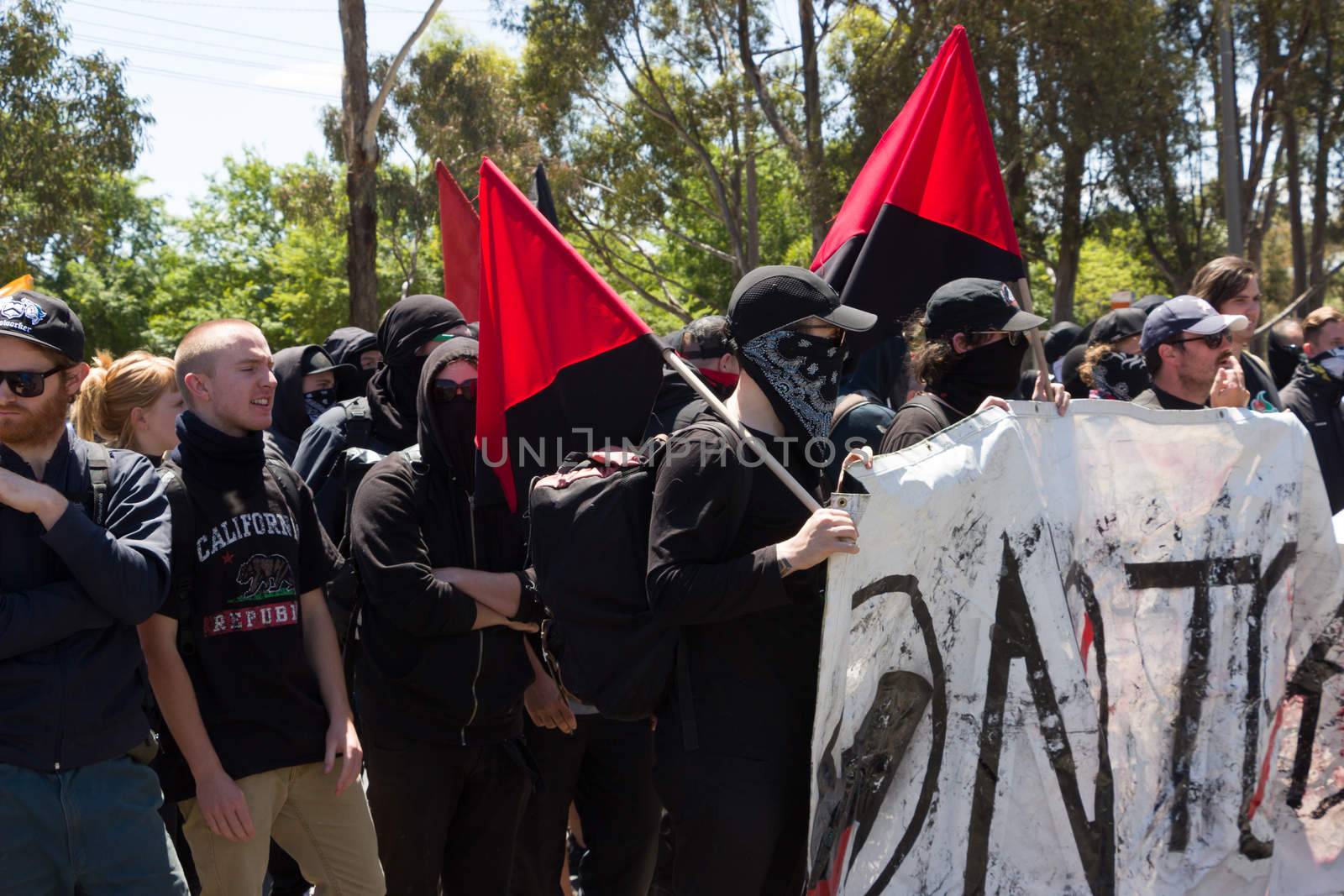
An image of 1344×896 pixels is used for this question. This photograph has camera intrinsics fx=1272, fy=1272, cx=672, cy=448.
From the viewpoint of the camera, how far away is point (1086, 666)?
3209 mm

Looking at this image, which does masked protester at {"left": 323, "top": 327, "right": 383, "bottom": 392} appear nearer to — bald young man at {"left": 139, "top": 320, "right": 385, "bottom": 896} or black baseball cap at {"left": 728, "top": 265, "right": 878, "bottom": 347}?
bald young man at {"left": 139, "top": 320, "right": 385, "bottom": 896}

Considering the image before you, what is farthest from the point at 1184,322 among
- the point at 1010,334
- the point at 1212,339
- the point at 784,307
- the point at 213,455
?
the point at 213,455

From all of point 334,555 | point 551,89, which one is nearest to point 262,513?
point 334,555

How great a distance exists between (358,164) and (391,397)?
11852 millimetres

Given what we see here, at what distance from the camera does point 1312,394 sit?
6457 mm

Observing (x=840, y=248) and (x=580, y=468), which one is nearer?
(x=580, y=468)

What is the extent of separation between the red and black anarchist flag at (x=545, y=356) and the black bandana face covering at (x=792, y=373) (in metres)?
0.45

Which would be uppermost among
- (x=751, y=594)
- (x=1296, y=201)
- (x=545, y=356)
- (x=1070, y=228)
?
(x=1296, y=201)

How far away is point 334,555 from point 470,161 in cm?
2550

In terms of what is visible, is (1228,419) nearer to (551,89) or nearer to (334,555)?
(334,555)

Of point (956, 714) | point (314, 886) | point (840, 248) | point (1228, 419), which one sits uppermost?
point (840, 248)

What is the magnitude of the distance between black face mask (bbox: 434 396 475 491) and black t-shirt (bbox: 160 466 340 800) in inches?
23.0

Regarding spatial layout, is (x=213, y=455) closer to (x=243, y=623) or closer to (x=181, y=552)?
(x=181, y=552)

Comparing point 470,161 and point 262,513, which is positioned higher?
point 470,161
